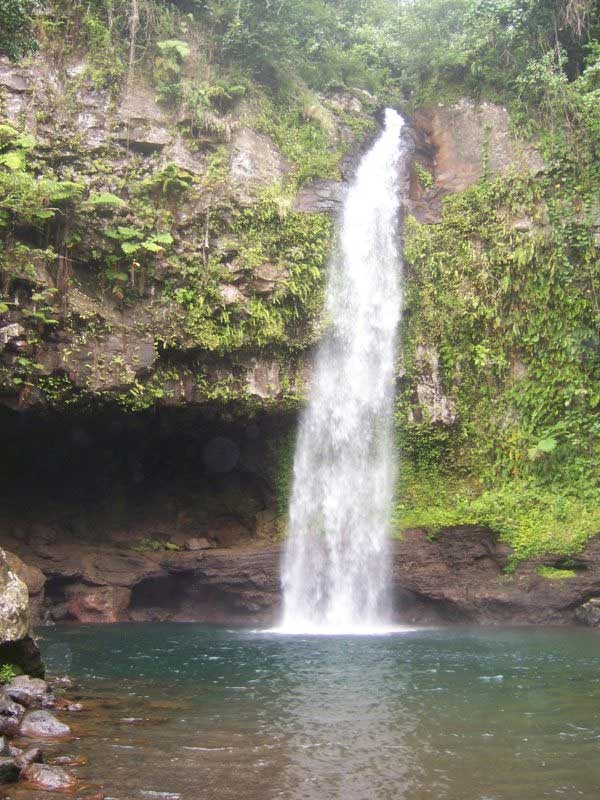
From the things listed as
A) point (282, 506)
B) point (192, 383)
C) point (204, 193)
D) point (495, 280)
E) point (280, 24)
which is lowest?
point (282, 506)

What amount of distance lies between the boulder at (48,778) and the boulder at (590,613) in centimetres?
1172

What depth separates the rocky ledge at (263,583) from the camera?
49.4 ft

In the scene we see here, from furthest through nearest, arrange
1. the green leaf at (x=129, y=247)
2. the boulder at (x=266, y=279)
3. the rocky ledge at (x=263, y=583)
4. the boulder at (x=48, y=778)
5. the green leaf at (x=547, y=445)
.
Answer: the boulder at (x=266, y=279)
the green leaf at (x=547, y=445)
the rocky ledge at (x=263, y=583)
the green leaf at (x=129, y=247)
the boulder at (x=48, y=778)

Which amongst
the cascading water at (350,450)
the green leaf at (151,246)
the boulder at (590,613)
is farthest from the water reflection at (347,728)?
the green leaf at (151,246)

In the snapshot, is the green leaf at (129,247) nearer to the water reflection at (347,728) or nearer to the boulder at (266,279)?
the boulder at (266,279)

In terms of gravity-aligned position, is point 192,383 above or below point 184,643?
above

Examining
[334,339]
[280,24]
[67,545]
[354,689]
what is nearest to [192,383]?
[334,339]

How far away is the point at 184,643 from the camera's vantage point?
13258 mm

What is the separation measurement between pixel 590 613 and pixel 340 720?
29.5 ft

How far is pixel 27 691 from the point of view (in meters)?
7.66

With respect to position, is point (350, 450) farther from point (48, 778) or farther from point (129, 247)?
point (48, 778)

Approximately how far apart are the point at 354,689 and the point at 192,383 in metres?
8.74

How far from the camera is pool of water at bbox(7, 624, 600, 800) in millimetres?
5656

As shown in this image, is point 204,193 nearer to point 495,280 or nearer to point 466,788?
point 495,280
